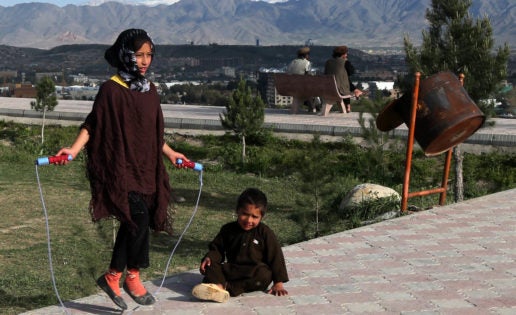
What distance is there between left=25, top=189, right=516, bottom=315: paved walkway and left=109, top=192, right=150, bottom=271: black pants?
0.26m

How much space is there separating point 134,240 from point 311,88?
35.4 ft

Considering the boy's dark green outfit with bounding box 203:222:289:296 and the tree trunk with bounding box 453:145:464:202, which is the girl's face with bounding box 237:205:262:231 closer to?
the boy's dark green outfit with bounding box 203:222:289:296

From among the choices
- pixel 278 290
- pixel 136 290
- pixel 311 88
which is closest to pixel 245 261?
pixel 278 290

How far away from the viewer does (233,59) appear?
113438 mm

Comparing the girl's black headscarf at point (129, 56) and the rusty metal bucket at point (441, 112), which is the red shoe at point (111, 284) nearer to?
the girl's black headscarf at point (129, 56)

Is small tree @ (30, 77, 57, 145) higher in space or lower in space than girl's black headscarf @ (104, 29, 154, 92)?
lower

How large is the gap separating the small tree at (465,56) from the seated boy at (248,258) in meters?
4.73

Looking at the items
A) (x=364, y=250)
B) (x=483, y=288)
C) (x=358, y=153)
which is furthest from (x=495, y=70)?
(x=483, y=288)

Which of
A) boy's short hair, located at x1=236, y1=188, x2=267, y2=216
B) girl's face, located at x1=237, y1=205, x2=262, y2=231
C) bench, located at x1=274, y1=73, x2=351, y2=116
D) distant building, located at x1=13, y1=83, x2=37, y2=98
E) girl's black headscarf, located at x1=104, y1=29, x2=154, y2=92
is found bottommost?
distant building, located at x1=13, y1=83, x2=37, y2=98

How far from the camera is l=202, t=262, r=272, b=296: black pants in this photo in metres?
5.21

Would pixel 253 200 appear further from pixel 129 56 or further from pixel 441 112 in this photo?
pixel 441 112

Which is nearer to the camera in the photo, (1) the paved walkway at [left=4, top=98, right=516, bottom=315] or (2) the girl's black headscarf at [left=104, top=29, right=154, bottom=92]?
(2) the girl's black headscarf at [left=104, top=29, right=154, bottom=92]

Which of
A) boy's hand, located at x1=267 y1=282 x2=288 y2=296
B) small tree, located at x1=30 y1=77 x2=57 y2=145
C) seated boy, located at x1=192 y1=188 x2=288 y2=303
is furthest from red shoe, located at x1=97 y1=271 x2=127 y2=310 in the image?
small tree, located at x1=30 y1=77 x2=57 y2=145

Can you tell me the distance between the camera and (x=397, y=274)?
5734 millimetres
